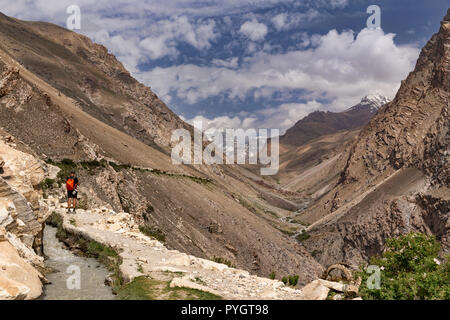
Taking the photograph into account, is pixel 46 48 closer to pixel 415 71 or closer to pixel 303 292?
pixel 415 71

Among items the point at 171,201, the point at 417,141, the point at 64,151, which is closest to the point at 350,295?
the point at 64,151

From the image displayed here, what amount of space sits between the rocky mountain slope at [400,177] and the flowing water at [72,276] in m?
53.0

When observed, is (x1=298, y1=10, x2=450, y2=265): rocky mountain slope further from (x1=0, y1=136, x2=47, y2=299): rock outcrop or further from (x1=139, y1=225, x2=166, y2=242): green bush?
(x1=0, y1=136, x2=47, y2=299): rock outcrop

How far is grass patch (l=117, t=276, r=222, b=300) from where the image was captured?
9.23 meters

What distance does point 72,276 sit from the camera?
12.0 m

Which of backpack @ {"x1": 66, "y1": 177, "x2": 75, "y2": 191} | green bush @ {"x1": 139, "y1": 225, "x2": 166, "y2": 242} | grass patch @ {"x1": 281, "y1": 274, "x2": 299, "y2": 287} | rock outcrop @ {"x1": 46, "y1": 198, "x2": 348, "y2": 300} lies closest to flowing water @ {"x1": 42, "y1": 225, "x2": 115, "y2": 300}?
rock outcrop @ {"x1": 46, "y1": 198, "x2": 348, "y2": 300}

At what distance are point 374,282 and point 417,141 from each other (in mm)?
85654

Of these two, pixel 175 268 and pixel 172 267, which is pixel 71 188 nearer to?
pixel 172 267

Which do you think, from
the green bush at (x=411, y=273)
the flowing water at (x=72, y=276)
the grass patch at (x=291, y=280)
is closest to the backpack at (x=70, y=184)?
the flowing water at (x=72, y=276)

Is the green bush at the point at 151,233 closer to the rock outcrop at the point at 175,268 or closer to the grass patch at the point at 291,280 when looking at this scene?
the rock outcrop at the point at 175,268

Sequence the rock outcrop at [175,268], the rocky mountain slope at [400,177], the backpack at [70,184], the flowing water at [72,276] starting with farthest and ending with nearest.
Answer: the rocky mountain slope at [400,177], the backpack at [70,184], the flowing water at [72,276], the rock outcrop at [175,268]

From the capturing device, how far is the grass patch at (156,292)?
9.23m

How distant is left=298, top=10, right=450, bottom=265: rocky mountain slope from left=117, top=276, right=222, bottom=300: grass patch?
176ft

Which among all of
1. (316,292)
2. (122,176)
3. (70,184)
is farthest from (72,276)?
(122,176)
